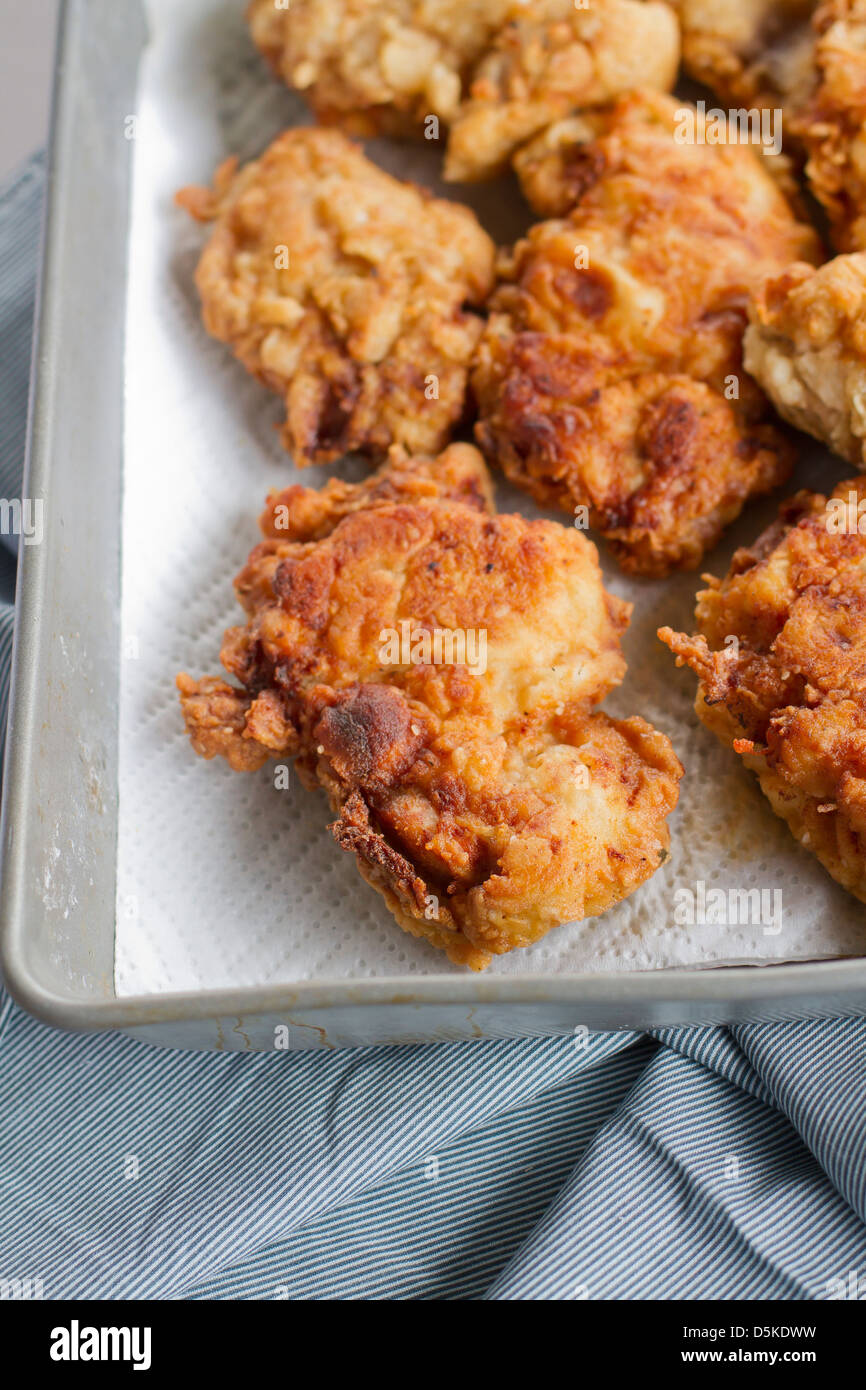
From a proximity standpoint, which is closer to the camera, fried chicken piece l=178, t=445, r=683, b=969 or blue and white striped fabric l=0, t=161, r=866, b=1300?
fried chicken piece l=178, t=445, r=683, b=969

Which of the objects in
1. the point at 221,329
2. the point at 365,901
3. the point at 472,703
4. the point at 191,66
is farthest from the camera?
the point at 191,66

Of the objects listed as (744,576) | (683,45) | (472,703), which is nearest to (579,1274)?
(472,703)

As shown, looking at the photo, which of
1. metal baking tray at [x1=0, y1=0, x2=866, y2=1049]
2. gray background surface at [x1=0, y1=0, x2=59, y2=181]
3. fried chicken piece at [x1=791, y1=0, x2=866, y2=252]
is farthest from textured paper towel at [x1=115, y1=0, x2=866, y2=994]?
gray background surface at [x1=0, y1=0, x2=59, y2=181]

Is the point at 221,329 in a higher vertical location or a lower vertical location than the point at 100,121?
lower

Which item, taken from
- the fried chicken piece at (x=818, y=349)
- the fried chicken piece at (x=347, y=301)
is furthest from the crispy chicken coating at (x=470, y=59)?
the fried chicken piece at (x=818, y=349)

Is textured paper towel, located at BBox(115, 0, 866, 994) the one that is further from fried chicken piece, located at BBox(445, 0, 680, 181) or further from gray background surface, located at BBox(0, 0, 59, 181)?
gray background surface, located at BBox(0, 0, 59, 181)
